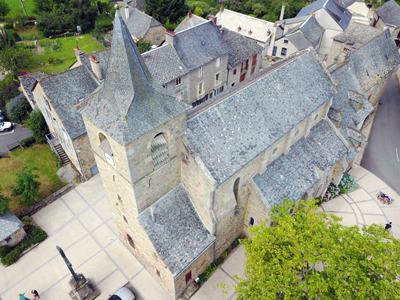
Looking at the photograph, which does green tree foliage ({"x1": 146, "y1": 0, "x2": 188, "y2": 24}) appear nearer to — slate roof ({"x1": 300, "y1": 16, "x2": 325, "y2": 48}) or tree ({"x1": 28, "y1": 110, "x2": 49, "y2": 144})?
slate roof ({"x1": 300, "y1": 16, "x2": 325, "y2": 48})

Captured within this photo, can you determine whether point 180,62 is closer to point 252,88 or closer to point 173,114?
point 252,88

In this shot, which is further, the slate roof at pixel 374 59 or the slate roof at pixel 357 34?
the slate roof at pixel 357 34

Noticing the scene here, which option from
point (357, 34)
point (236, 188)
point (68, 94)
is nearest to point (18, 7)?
point (68, 94)

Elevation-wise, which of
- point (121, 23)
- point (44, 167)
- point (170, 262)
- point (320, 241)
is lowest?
point (320, 241)

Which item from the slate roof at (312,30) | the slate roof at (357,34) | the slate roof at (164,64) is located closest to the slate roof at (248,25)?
the slate roof at (312,30)

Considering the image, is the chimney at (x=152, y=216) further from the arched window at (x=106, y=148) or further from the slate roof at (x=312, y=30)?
the slate roof at (x=312, y=30)

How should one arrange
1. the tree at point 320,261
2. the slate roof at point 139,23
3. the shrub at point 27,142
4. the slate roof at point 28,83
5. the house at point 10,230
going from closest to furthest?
1. the tree at point 320,261
2. the house at point 10,230
3. the shrub at point 27,142
4. the slate roof at point 28,83
5. the slate roof at point 139,23

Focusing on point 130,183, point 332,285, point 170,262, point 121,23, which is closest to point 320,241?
point 332,285
